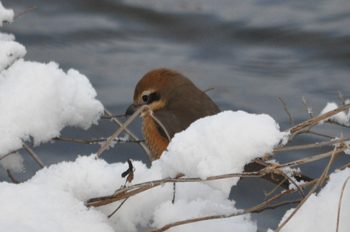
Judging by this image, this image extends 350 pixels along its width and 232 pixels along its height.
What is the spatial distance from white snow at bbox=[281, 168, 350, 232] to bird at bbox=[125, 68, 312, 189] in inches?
86.1

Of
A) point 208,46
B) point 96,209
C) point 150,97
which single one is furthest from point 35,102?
point 208,46

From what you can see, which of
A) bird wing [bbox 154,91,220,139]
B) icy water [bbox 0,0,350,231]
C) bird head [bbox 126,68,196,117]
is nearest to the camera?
bird wing [bbox 154,91,220,139]

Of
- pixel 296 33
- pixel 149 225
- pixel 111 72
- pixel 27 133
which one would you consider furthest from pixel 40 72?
pixel 296 33

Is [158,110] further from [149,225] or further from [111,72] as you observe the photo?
[149,225]

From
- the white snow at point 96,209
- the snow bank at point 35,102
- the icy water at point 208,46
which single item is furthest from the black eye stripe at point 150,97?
the white snow at point 96,209

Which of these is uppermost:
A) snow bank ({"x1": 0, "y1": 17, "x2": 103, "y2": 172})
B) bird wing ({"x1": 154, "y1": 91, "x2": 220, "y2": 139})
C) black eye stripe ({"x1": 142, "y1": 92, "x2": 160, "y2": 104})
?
snow bank ({"x1": 0, "y1": 17, "x2": 103, "y2": 172})

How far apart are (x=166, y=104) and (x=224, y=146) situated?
2.59 metres

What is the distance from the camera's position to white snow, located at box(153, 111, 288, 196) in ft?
4.57

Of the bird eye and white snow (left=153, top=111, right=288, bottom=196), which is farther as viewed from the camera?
the bird eye

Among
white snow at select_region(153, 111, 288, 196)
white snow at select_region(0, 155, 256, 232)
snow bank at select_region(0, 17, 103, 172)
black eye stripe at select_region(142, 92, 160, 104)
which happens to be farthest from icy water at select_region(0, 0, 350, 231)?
white snow at select_region(153, 111, 288, 196)

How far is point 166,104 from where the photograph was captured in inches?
157

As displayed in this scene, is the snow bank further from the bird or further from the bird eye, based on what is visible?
the bird eye

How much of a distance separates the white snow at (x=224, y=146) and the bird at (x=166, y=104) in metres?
2.14

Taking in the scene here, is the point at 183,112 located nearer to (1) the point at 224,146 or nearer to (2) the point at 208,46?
(1) the point at 224,146
